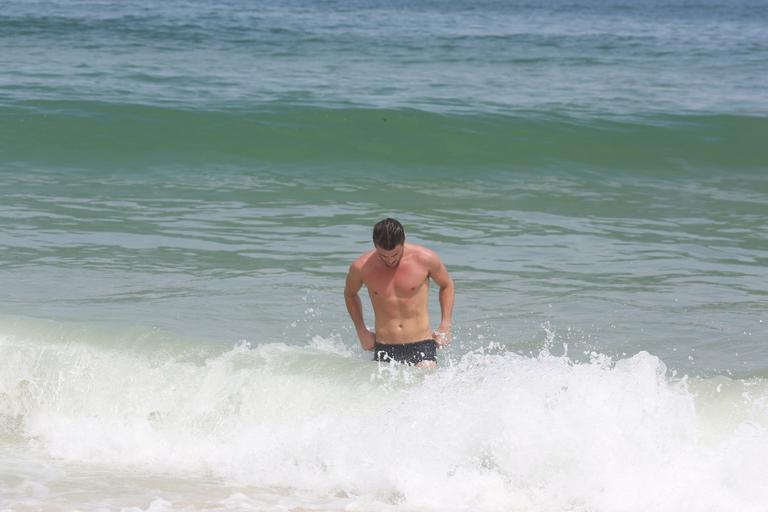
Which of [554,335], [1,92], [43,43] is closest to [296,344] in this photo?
[554,335]

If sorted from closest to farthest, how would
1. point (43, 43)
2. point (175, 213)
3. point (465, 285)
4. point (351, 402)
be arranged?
point (351, 402) < point (465, 285) < point (175, 213) < point (43, 43)

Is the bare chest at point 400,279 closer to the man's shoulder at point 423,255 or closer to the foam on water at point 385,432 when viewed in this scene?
the man's shoulder at point 423,255

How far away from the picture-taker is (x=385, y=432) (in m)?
6.15

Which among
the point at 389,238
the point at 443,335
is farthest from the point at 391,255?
the point at 443,335

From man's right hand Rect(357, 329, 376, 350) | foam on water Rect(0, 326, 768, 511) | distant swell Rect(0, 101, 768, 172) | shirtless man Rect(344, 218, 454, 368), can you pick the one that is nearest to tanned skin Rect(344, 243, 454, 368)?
shirtless man Rect(344, 218, 454, 368)

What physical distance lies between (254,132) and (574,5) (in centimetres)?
3028

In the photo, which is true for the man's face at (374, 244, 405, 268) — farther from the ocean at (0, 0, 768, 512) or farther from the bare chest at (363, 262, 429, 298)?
the ocean at (0, 0, 768, 512)

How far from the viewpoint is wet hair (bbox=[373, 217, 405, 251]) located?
619cm

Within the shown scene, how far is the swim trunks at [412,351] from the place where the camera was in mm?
6586

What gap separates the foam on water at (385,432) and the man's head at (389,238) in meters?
0.76

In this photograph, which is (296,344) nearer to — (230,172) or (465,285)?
(465,285)

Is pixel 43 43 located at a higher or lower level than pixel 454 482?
higher

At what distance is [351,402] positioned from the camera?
6.57 metres

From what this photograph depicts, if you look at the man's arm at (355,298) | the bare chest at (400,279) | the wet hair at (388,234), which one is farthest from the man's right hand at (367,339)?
the wet hair at (388,234)
